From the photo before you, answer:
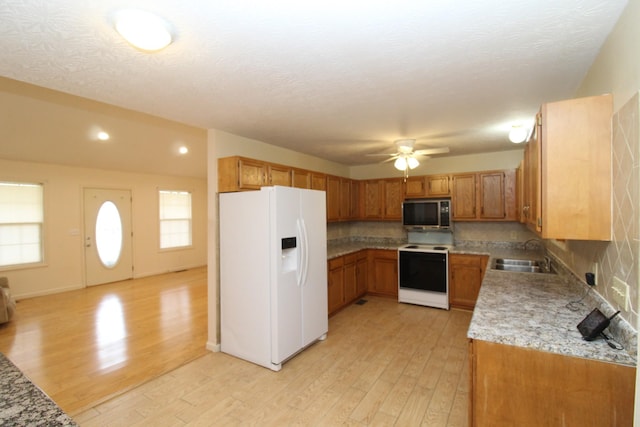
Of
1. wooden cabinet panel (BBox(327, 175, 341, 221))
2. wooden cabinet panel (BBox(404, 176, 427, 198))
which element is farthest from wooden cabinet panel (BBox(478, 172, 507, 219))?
wooden cabinet panel (BBox(327, 175, 341, 221))

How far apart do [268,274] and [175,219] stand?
5.96 m

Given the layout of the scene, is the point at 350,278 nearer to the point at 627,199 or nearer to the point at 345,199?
the point at 345,199

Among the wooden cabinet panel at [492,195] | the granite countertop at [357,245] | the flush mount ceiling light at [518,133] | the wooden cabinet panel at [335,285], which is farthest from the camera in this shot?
the granite countertop at [357,245]

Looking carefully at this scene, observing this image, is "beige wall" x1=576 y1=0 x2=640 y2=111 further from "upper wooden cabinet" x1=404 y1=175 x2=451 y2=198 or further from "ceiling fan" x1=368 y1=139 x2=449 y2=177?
"upper wooden cabinet" x1=404 y1=175 x2=451 y2=198

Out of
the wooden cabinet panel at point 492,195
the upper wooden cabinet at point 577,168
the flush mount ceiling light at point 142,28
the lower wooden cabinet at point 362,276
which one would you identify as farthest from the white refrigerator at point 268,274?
the wooden cabinet panel at point 492,195

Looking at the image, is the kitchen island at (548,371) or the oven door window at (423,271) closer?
the kitchen island at (548,371)

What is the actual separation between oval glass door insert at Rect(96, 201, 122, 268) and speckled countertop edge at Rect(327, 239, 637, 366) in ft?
23.7

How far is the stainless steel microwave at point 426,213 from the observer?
15.5 ft

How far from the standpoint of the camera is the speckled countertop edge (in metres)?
1.38

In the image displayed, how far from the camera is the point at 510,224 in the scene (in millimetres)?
4711

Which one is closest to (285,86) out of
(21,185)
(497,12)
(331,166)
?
(497,12)

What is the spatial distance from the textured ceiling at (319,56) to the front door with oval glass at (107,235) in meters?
4.84

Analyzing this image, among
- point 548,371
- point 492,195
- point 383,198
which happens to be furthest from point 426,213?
point 548,371

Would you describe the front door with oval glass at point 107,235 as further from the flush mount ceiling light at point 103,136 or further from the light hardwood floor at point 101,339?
the flush mount ceiling light at point 103,136
